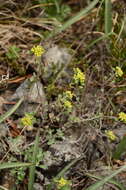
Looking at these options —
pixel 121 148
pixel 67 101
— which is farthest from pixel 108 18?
pixel 121 148

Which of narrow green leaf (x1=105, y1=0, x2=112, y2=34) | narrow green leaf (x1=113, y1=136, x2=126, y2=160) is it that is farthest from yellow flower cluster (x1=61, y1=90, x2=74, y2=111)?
narrow green leaf (x1=105, y1=0, x2=112, y2=34)

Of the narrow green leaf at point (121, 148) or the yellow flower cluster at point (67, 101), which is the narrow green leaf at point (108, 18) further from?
the narrow green leaf at point (121, 148)

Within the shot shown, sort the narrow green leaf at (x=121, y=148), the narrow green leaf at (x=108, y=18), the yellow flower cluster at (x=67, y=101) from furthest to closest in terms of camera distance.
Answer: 1. the narrow green leaf at (x=108, y=18)
2. the narrow green leaf at (x=121, y=148)
3. the yellow flower cluster at (x=67, y=101)

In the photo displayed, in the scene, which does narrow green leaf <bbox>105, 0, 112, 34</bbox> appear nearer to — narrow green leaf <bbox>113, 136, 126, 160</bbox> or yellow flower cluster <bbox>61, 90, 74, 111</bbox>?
yellow flower cluster <bbox>61, 90, 74, 111</bbox>

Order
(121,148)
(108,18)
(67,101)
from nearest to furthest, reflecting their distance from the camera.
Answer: (67,101) → (121,148) → (108,18)

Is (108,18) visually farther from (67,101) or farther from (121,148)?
(121,148)

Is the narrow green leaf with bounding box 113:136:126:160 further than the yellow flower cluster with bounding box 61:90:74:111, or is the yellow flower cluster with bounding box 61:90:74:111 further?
the narrow green leaf with bounding box 113:136:126:160

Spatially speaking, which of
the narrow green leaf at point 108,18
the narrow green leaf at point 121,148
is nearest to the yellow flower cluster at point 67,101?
the narrow green leaf at point 121,148

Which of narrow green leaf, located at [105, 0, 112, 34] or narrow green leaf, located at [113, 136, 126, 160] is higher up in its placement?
narrow green leaf, located at [105, 0, 112, 34]

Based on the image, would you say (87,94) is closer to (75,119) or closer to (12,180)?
(75,119)

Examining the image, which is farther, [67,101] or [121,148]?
[121,148]

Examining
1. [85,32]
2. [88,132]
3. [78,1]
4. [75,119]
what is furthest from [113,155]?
[78,1]

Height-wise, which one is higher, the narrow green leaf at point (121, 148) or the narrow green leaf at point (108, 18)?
the narrow green leaf at point (108, 18)
